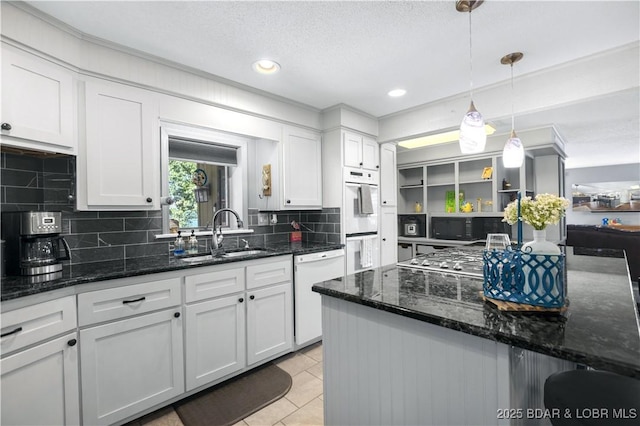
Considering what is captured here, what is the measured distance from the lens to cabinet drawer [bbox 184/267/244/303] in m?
2.00

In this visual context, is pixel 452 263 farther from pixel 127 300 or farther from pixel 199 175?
pixel 199 175

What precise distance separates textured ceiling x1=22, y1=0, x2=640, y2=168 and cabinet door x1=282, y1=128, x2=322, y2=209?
0.65 m

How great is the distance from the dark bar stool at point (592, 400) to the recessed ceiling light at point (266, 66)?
239 centimetres

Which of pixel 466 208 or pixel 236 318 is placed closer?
pixel 236 318

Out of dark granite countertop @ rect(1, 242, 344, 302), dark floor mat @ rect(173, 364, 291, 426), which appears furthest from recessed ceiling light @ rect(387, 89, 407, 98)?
dark floor mat @ rect(173, 364, 291, 426)

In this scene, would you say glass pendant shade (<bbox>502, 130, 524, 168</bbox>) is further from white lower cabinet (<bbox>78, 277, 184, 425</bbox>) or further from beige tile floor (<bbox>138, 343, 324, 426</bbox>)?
white lower cabinet (<bbox>78, 277, 184, 425</bbox>)

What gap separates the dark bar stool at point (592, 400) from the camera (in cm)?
86

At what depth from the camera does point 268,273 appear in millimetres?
2461

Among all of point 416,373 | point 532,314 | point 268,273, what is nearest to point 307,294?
point 268,273

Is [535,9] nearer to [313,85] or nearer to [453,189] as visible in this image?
[313,85]

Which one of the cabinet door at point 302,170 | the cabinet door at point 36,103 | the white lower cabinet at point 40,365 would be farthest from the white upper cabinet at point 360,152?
the white lower cabinet at point 40,365

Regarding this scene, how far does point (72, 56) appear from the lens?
181 centimetres

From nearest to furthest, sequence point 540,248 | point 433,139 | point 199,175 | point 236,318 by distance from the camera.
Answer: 1. point 540,248
2. point 236,318
3. point 199,175
4. point 433,139

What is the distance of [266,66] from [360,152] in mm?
1448
